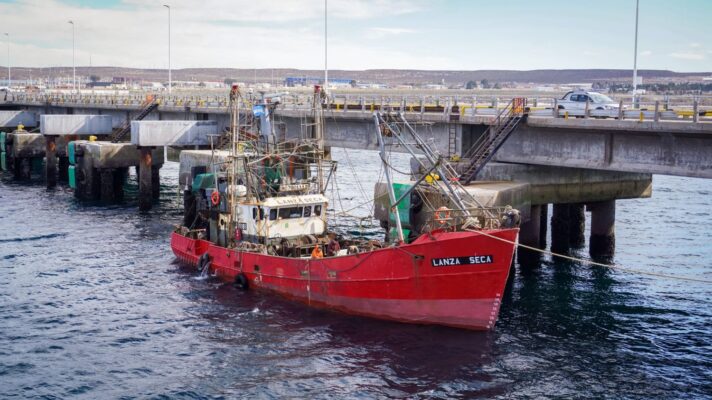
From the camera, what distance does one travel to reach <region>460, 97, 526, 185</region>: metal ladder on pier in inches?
1515

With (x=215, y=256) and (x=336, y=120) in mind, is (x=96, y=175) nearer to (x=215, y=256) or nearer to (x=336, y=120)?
(x=336, y=120)

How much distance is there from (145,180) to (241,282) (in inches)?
1010

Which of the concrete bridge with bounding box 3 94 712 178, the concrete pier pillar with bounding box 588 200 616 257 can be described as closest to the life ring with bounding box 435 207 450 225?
the concrete bridge with bounding box 3 94 712 178

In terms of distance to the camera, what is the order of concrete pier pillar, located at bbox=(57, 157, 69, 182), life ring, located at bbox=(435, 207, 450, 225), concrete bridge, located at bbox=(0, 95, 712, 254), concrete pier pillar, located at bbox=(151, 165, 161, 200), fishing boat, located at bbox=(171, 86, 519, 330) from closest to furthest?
1. fishing boat, located at bbox=(171, 86, 519, 330)
2. life ring, located at bbox=(435, 207, 450, 225)
3. concrete bridge, located at bbox=(0, 95, 712, 254)
4. concrete pier pillar, located at bbox=(151, 165, 161, 200)
5. concrete pier pillar, located at bbox=(57, 157, 69, 182)

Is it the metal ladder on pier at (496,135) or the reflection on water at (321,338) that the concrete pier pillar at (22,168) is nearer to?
the reflection on water at (321,338)

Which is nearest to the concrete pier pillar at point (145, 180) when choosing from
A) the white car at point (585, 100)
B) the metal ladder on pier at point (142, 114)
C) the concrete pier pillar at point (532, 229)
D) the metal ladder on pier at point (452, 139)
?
the metal ladder on pier at point (142, 114)

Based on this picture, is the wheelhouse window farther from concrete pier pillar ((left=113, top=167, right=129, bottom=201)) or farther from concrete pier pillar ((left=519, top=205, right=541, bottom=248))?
concrete pier pillar ((left=113, top=167, right=129, bottom=201))

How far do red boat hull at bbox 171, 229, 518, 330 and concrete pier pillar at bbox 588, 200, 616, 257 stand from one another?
52.1 feet

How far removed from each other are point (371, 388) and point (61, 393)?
32.1 feet

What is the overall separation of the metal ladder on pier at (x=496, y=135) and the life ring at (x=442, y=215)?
740 cm

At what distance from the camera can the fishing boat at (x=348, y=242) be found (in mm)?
29531

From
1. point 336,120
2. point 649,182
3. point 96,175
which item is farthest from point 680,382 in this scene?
point 96,175

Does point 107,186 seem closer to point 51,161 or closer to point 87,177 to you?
point 87,177

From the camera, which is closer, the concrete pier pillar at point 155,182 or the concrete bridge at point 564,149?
the concrete bridge at point 564,149
